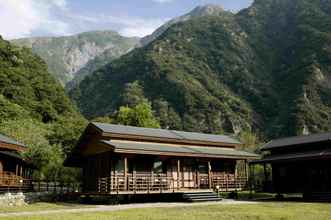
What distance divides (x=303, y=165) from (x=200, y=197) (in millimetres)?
10221

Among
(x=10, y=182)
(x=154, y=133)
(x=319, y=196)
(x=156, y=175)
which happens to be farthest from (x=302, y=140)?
(x=10, y=182)

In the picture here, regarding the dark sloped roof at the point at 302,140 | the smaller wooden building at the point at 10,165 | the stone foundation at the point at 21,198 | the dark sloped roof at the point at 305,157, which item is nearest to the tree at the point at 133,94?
the dark sloped roof at the point at 302,140

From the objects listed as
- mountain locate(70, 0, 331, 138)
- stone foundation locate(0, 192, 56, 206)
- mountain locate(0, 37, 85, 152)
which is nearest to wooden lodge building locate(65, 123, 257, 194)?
stone foundation locate(0, 192, 56, 206)

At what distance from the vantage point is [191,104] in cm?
9844

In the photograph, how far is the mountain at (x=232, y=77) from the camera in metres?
98.3

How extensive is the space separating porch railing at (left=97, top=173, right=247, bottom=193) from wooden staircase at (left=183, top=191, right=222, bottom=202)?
119 centimetres

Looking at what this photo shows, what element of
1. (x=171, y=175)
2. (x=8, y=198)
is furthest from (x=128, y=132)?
(x=8, y=198)

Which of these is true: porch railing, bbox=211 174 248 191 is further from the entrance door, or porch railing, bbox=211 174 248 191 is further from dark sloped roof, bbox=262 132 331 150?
dark sloped roof, bbox=262 132 331 150

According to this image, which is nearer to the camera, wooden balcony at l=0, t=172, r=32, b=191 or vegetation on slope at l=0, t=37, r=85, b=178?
wooden balcony at l=0, t=172, r=32, b=191

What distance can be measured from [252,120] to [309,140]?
71043mm

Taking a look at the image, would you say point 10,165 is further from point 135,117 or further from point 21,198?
point 135,117

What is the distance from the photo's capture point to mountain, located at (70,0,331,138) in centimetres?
9831

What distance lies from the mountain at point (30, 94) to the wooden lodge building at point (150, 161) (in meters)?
25.1

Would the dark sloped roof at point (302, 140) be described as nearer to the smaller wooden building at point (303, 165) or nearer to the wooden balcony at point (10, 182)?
the smaller wooden building at point (303, 165)
